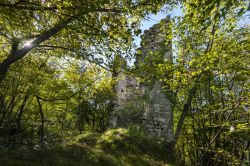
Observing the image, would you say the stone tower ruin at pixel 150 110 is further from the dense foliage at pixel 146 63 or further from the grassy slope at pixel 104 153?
the grassy slope at pixel 104 153

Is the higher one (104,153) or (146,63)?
(146,63)

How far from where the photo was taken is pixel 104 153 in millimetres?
8023

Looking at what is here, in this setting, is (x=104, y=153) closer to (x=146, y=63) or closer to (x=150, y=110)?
(x=146, y=63)

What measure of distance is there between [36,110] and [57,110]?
6.00ft

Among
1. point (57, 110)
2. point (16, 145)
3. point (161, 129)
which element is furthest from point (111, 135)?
point (57, 110)

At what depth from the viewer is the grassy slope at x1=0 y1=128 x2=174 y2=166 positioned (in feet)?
19.6

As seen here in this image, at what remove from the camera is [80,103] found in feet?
56.6

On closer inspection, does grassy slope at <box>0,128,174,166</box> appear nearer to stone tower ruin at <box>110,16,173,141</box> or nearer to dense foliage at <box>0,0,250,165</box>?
dense foliage at <box>0,0,250,165</box>

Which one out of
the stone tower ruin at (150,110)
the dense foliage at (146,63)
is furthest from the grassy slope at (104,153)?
the stone tower ruin at (150,110)

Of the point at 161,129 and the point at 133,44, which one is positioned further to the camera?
the point at 161,129

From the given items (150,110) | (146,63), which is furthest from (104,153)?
(150,110)

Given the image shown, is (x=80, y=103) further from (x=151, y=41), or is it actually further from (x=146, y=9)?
(x=146, y=9)

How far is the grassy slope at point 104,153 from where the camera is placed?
597 cm

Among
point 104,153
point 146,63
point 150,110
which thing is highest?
point 146,63
